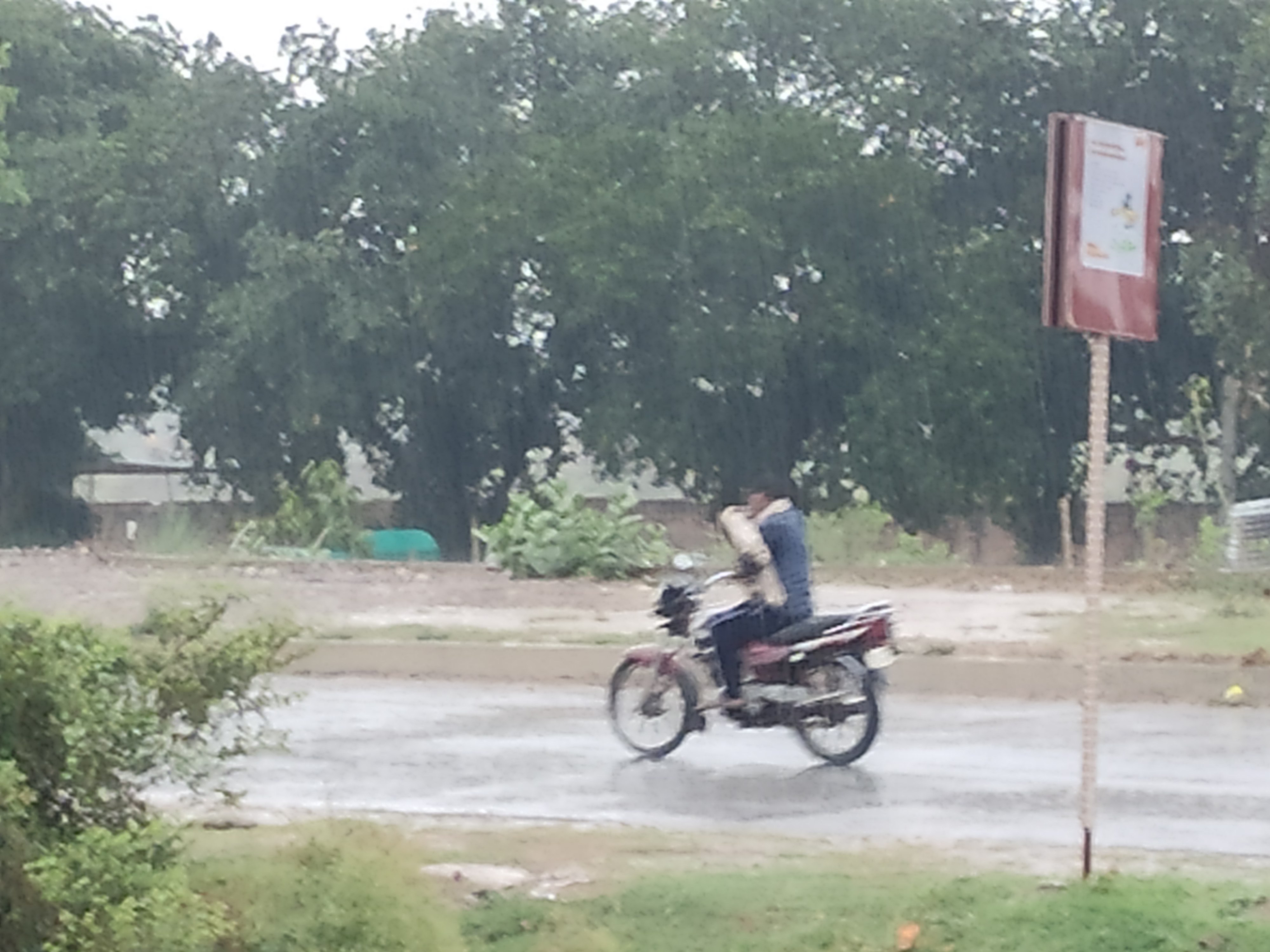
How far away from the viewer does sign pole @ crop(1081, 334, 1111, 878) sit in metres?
6.55

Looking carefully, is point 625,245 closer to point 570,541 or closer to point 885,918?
point 570,541

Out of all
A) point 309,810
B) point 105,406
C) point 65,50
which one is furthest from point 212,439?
point 309,810

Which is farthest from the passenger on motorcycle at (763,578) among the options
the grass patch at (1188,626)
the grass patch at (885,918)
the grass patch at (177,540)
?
the grass patch at (177,540)

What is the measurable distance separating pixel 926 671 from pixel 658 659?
336 cm

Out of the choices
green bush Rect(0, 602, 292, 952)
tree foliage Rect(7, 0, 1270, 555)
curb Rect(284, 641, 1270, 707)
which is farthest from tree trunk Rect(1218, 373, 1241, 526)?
green bush Rect(0, 602, 292, 952)

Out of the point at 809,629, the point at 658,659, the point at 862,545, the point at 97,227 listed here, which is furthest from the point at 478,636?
the point at 97,227

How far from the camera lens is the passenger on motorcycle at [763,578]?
446 inches

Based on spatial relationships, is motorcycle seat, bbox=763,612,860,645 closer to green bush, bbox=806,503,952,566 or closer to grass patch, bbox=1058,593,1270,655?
grass patch, bbox=1058,593,1270,655

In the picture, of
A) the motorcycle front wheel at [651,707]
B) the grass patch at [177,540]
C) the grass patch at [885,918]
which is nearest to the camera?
the grass patch at [885,918]

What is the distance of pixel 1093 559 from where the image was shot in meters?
6.59

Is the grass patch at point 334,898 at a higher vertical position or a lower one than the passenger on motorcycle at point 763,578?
lower

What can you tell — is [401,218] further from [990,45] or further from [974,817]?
[974,817]

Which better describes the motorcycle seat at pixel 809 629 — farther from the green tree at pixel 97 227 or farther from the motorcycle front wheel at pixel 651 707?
the green tree at pixel 97 227

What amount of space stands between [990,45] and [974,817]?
33.5 meters
